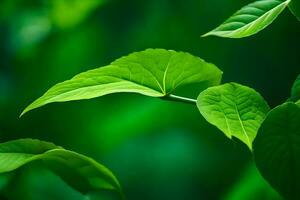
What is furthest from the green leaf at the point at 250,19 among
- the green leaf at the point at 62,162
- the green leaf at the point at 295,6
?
the green leaf at the point at 62,162

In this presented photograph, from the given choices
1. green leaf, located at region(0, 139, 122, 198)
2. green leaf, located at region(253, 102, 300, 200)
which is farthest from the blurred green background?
green leaf, located at region(253, 102, 300, 200)

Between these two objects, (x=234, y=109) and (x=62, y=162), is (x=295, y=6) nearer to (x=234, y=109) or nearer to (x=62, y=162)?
(x=234, y=109)

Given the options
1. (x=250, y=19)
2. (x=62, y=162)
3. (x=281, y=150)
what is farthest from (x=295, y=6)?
(x=62, y=162)

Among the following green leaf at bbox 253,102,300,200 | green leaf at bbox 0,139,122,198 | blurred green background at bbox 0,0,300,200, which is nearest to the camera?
green leaf at bbox 253,102,300,200

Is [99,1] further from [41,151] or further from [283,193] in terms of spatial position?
[283,193]

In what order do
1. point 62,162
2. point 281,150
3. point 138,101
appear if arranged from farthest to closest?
point 138,101
point 62,162
point 281,150

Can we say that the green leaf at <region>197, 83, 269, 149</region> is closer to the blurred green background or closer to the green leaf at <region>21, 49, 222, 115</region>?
the green leaf at <region>21, 49, 222, 115</region>
